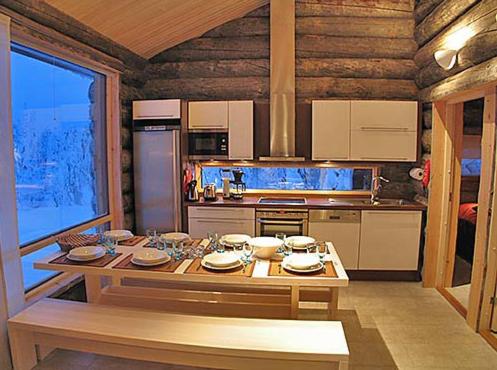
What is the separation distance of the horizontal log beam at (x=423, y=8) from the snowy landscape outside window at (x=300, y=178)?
1906mm

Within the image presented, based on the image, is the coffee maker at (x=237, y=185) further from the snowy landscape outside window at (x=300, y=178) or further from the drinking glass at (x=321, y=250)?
the drinking glass at (x=321, y=250)

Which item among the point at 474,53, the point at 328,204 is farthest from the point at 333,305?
the point at 474,53

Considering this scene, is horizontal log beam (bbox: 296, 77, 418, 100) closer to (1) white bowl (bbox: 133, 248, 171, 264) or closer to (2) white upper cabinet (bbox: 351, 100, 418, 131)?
(2) white upper cabinet (bbox: 351, 100, 418, 131)

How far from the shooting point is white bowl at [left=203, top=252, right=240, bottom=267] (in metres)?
2.40

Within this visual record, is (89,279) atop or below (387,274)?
atop

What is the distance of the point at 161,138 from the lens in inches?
171

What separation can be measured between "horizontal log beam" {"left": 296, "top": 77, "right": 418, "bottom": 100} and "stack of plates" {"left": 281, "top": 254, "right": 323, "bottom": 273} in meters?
2.74

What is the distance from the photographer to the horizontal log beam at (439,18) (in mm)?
3219

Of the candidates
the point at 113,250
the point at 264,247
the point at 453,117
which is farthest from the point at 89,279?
the point at 453,117

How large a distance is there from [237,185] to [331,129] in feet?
4.59

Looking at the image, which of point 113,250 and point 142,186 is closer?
point 113,250

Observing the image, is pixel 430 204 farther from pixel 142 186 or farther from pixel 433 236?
A: pixel 142 186

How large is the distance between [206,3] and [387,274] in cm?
375

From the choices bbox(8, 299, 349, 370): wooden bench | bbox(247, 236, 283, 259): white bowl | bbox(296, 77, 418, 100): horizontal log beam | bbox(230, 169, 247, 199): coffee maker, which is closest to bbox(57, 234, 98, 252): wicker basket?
bbox(8, 299, 349, 370): wooden bench
